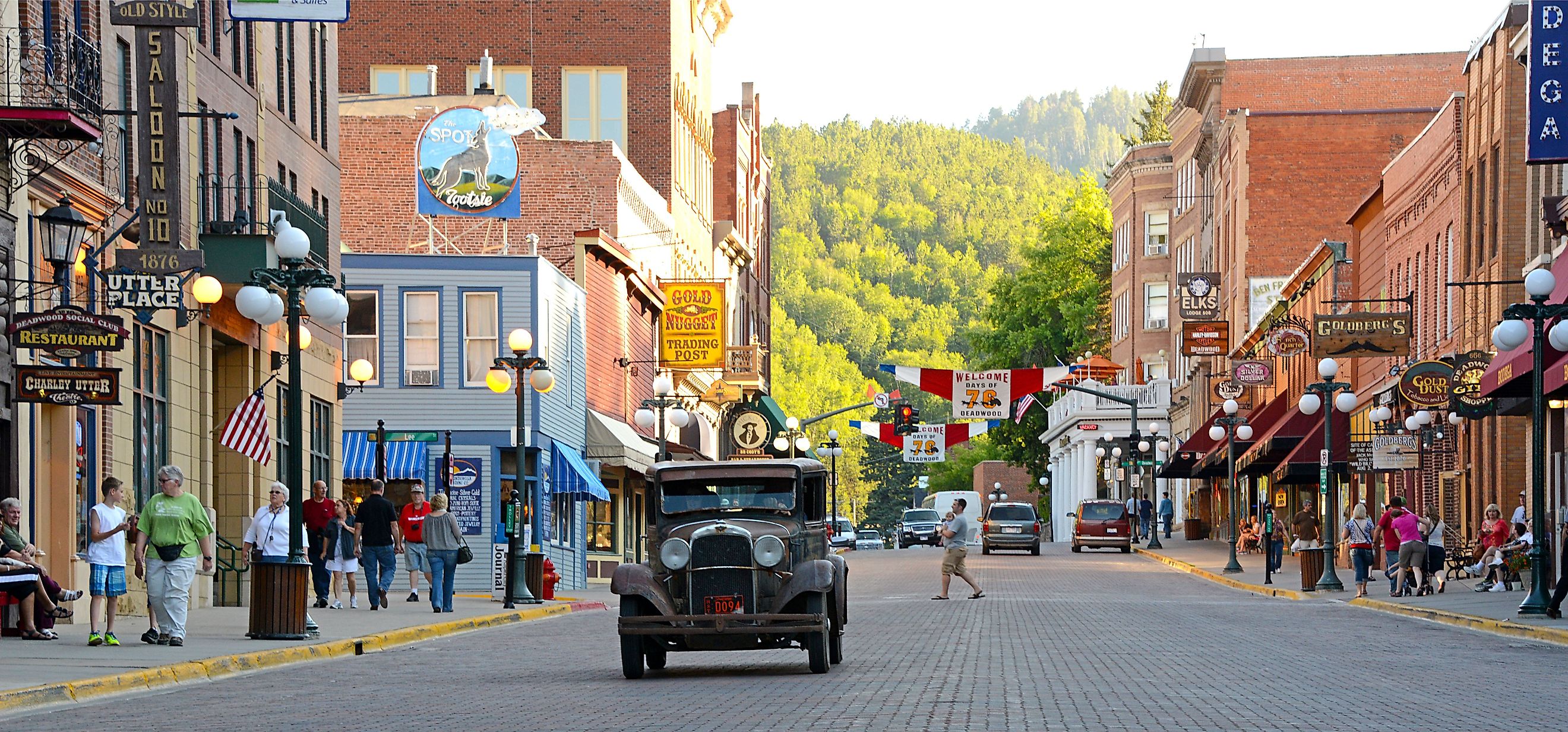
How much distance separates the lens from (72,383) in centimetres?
2284

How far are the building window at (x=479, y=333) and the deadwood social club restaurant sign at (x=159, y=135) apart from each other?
18.3 meters

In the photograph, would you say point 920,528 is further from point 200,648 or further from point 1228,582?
point 200,648

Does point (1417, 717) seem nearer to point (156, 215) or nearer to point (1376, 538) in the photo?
point (156, 215)

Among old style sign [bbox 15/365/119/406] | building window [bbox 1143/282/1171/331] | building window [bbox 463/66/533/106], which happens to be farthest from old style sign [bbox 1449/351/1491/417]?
building window [bbox 1143/282/1171/331]

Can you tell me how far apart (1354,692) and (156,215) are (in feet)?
50.8

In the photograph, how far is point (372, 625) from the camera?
84.8 ft

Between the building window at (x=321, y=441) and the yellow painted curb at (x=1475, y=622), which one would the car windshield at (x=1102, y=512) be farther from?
the building window at (x=321, y=441)

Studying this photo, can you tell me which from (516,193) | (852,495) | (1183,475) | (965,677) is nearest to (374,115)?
(516,193)

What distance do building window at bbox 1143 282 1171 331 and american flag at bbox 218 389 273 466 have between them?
67695mm

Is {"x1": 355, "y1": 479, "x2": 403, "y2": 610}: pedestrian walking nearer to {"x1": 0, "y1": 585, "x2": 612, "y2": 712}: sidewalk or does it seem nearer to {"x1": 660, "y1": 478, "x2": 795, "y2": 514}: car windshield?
{"x1": 0, "y1": 585, "x2": 612, "y2": 712}: sidewalk

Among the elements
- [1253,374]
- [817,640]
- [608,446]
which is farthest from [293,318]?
[1253,374]

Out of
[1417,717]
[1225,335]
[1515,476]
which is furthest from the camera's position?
[1225,335]

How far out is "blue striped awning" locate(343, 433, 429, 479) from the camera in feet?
140

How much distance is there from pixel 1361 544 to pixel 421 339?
1912 centimetres
